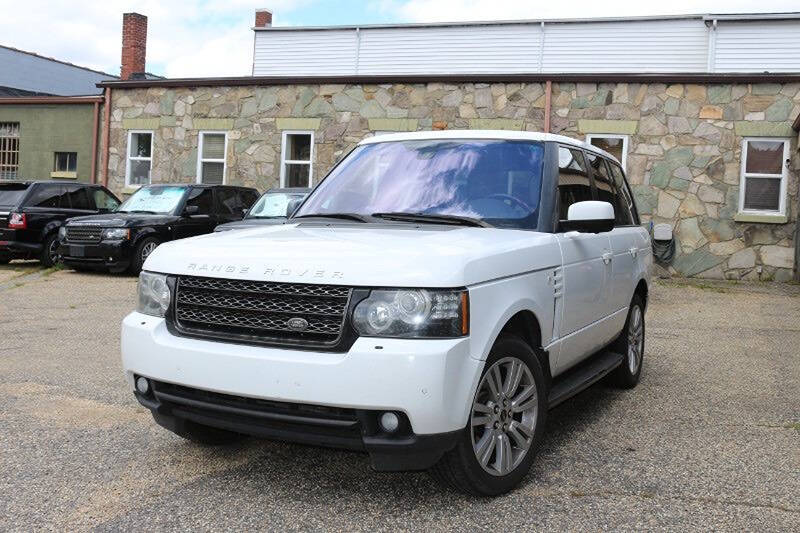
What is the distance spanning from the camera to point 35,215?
14273 millimetres

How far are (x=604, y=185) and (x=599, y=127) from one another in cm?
1062

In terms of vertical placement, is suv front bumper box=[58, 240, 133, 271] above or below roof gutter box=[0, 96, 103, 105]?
below

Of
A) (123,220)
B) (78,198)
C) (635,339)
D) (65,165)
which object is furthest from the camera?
(65,165)

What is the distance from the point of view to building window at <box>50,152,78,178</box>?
20.6m

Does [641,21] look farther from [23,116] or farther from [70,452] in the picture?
[70,452]

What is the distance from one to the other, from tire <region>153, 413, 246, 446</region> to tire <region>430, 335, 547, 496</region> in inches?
49.3

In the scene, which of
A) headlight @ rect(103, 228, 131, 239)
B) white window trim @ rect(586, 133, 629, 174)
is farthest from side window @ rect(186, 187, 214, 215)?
white window trim @ rect(586, 133, 629, 174)

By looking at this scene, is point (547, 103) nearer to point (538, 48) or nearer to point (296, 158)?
point (296, 158)

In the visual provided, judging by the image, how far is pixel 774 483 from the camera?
3.88m

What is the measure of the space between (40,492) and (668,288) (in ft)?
38.6

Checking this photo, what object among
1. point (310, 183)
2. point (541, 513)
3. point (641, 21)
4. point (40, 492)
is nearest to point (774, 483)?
point (541, 513)

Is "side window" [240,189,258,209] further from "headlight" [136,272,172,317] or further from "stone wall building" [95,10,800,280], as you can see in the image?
"headlight" [136,272,172,317]

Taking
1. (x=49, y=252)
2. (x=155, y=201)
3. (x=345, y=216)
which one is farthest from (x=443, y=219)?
(x=49, y=252)

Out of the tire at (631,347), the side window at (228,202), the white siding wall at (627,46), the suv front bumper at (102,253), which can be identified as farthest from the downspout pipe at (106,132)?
the tire at (631,347)
